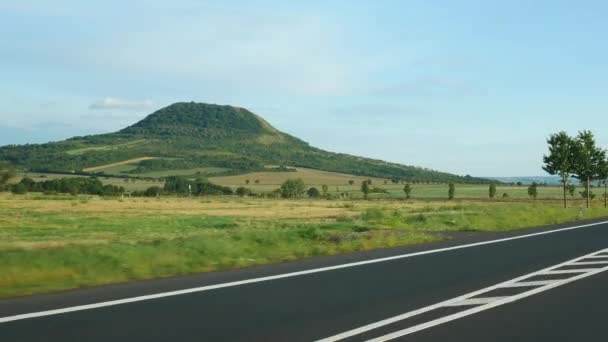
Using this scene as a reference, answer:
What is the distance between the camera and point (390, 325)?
26.4ft

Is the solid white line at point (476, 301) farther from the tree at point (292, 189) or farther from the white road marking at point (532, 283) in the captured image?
the tree at point (292, 189)

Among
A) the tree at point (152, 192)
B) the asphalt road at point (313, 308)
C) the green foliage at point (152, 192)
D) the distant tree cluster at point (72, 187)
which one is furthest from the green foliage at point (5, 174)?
the asphalt road at point (313, 308)

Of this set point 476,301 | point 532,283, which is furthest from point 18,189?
point 476,301

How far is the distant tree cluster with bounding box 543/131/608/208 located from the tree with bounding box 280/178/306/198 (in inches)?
2721

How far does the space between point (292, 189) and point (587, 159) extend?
246 feet

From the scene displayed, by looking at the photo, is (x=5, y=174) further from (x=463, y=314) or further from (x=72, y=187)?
(x=463, y=314)

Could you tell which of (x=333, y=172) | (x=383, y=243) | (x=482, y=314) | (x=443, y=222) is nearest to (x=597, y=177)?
(x=443, y=222)

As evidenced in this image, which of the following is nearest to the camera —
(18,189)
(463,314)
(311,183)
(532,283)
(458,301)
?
(463,314)

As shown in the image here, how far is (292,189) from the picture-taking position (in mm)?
124375

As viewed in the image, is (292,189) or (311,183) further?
(311,183)

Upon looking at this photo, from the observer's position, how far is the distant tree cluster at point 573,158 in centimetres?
5294

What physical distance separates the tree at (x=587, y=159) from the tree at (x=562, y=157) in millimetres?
318

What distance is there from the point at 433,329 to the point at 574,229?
2065 centimetres

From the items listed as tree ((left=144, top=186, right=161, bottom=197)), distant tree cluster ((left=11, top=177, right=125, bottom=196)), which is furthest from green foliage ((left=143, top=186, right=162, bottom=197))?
distant tree cluster ((left=11, top=177, right=125, bottom=196))
